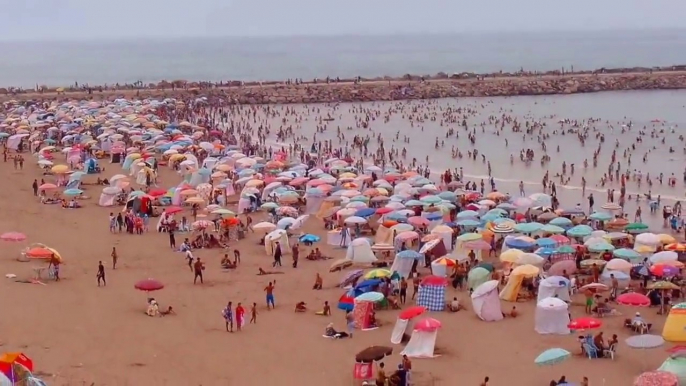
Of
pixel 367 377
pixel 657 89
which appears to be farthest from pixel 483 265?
pixel 657 89

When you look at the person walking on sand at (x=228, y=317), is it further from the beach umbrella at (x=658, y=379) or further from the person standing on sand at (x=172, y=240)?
the beach umbrella at (x=658, y=379)

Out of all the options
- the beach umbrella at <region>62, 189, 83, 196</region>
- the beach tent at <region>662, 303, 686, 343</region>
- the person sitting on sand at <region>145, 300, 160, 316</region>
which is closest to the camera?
the beach tent at <region>662, 303, 686, 343</region>

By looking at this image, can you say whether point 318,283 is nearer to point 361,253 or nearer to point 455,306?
point 361,253

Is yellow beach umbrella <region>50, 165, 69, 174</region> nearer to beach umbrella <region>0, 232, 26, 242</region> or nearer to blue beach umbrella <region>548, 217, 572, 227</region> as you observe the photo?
beach umbrella <region>0, 232, 26, 242</region>

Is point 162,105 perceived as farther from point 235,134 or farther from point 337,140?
point 337,140

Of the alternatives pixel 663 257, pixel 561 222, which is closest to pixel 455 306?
pixel 663 257

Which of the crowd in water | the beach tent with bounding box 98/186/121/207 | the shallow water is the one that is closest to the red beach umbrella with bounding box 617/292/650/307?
the shallow water
